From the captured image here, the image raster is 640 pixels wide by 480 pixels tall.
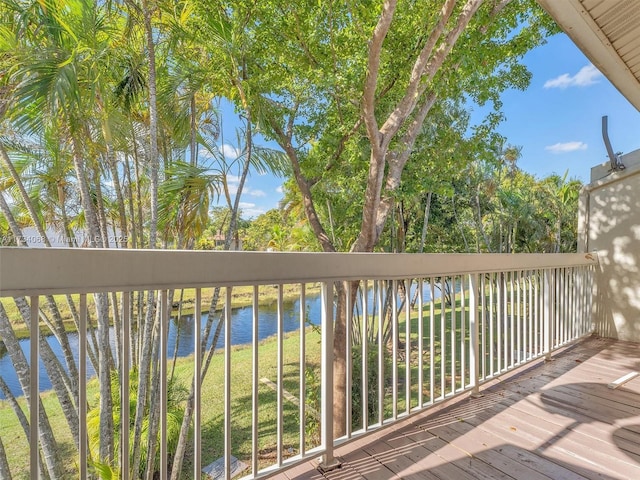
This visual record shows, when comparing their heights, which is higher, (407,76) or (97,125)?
(407,76)

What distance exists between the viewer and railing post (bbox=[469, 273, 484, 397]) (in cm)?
238

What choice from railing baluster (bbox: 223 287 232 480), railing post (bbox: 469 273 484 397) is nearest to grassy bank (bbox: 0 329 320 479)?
railing post (bbox: 469 273 484 397)

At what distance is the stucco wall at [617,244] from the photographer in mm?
3916

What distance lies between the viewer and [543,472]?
1.67 meters

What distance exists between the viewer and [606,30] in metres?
2.30

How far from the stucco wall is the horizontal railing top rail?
3.38 meters

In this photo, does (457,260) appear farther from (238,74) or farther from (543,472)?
(238,74)

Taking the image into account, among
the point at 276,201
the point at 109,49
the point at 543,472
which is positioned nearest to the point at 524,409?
the point at 543,472

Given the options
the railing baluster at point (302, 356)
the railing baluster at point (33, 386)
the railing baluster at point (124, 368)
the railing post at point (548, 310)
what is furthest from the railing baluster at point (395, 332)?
the railing post at point (548, 310)

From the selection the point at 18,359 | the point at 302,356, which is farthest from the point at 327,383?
the point at 18,359

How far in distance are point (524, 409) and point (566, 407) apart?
312 millimetres

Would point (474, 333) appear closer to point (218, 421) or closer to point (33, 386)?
point (33, 386)

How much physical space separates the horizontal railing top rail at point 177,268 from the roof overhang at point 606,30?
177 cm

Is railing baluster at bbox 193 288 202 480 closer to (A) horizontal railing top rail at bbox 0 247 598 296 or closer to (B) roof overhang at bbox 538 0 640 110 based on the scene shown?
(A) horizontal railing top rail at bbox 0 247 598 296
